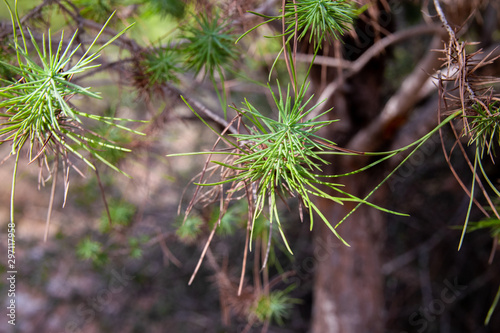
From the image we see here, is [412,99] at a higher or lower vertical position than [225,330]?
higher

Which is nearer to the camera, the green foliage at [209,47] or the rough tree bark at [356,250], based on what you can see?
the green foliage at [209,47]

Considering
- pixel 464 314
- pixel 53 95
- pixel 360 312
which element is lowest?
pixel 464 314

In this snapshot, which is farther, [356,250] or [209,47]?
[356,250]

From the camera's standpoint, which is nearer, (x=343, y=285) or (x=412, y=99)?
(x=412, y=99)

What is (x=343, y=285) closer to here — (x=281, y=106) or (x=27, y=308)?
(x=281, y=106)

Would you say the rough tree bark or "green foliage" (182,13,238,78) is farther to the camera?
the rough tree bark

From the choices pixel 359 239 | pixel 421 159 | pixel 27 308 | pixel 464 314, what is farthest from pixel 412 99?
pixel 27 308

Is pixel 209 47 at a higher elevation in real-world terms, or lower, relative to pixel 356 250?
higher

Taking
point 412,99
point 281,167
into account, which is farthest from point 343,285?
point 281,167

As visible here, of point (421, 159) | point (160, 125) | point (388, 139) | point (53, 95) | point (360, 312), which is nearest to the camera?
→ point (53, 95)

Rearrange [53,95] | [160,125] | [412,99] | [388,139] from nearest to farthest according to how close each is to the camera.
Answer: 1. [53,95]
2. [160,125]
3. [412,99]
4. [388,139]
